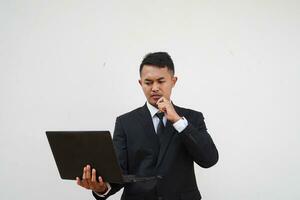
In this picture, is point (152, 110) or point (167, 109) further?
point (152, 110)

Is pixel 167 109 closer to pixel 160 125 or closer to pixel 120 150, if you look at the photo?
pixel 160 125

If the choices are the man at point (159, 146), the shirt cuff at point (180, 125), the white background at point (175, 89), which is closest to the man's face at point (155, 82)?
the man at point (159, 146)

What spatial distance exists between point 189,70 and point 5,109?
104 cm

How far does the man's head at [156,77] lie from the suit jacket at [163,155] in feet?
0.29

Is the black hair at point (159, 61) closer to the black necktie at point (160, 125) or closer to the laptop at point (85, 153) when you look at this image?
the black necktie at point (160, 125)

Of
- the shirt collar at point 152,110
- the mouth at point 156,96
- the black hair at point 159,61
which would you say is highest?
the black hair at point 159,61

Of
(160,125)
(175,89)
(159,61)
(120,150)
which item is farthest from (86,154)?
(175,89)

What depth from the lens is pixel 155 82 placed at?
4.07 ft

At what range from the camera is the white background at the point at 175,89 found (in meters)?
1.76

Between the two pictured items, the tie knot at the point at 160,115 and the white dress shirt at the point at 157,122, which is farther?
the tie knot at the point at 160,115

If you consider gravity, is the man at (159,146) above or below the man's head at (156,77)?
below

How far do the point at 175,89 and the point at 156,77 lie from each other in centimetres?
56

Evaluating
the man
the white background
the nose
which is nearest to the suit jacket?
the man

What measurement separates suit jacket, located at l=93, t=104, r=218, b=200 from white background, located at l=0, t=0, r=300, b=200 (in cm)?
52
